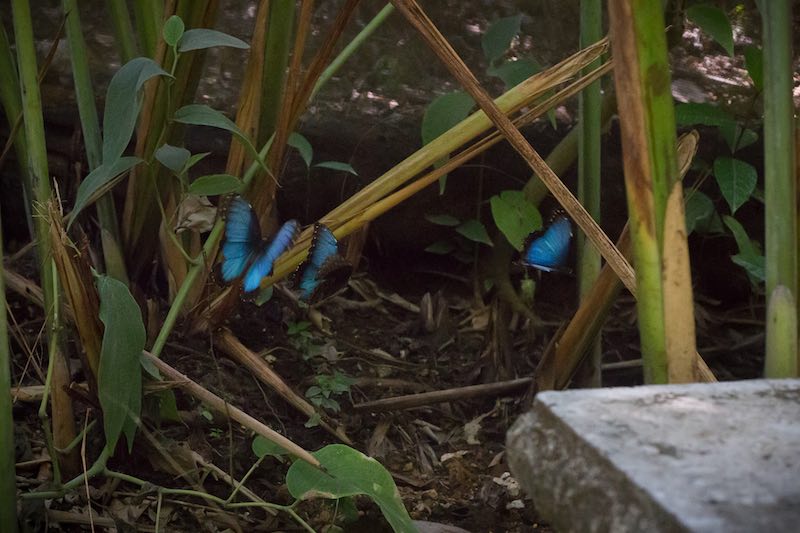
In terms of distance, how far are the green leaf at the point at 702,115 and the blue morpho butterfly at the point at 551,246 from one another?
0.95 feet

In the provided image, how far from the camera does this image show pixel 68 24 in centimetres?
134

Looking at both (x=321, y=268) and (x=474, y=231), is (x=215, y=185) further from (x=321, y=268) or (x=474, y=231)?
(x=474, y=231)

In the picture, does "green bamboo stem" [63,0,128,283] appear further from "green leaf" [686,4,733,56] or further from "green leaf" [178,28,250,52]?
"green leaf" [686,4,733,56]

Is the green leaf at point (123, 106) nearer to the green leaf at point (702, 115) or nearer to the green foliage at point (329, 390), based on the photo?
the green foliage at point (329, 390)

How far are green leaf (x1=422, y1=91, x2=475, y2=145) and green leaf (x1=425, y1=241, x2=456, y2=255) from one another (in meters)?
0.41

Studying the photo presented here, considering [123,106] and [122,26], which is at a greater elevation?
[122,26]

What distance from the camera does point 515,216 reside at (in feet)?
5.22

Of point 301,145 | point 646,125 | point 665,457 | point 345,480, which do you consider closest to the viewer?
point 665,457

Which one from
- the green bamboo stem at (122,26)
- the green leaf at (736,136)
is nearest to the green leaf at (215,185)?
the green bamboo stem at (122,26)

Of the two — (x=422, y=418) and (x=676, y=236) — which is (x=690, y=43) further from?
(x=676, y=236)

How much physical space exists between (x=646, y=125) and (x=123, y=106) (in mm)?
567

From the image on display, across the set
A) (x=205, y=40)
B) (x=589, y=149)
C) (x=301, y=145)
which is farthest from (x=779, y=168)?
(x=301, y=145)

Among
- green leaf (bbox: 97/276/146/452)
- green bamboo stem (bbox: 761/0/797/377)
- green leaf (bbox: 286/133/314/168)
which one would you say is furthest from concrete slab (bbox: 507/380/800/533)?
green leaf (bbox: 286/133/314/168)

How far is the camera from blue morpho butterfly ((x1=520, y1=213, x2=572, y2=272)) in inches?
57.9
